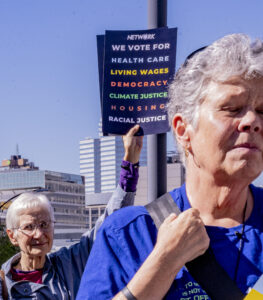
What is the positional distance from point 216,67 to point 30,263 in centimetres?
280

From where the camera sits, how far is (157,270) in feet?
5.65

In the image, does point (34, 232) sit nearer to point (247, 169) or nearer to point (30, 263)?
point (30, 263)

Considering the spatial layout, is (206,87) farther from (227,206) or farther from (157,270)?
(157,270)

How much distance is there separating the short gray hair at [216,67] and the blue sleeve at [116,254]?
0.35 metres

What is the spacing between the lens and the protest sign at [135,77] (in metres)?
3.62

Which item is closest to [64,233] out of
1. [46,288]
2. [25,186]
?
[25,186]

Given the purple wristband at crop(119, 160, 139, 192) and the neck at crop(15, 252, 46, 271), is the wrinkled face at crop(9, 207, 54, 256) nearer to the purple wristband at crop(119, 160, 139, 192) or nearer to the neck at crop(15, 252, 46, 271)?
the neck at crop(15, 252, 46, 271)

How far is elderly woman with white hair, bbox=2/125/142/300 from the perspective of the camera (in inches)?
159

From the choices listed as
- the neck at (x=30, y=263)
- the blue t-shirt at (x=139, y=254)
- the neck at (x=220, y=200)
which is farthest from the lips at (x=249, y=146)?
the neck at (x=30, y=263)

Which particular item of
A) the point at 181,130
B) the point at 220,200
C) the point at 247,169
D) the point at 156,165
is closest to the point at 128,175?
the point at 156,165

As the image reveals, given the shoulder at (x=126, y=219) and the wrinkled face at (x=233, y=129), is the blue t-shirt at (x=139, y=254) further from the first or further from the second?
the wrinkled face at (x=233, y=129)

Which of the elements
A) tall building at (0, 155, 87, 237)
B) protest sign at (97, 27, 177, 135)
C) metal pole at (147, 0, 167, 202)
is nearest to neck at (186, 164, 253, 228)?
protest sign at (97, 27, 177, 135)

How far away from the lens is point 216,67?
6.24 ft

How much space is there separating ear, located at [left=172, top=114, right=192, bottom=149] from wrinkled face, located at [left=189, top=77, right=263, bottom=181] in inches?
3.8
